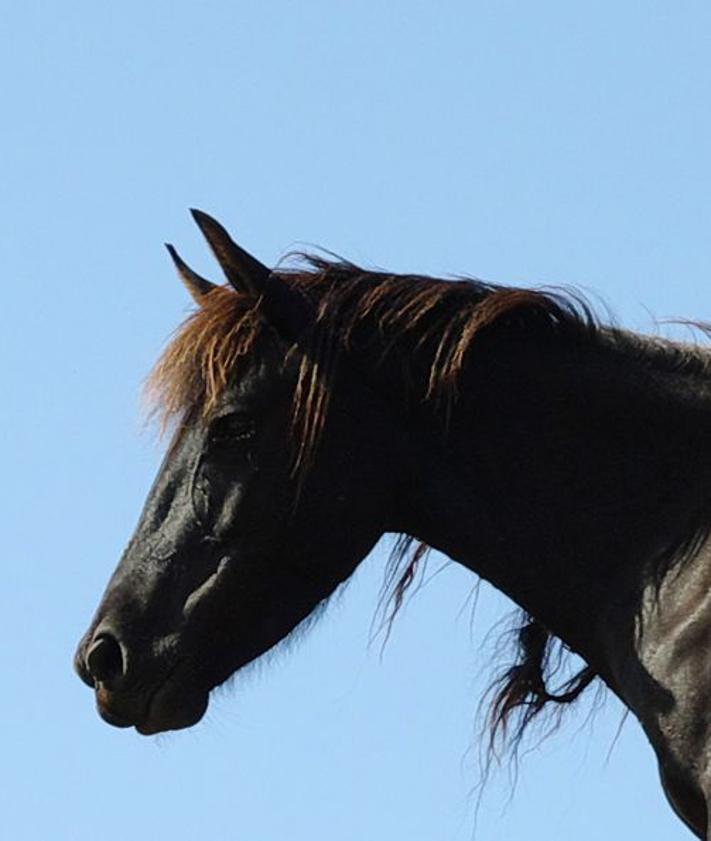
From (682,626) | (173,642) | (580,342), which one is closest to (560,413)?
(580,342)

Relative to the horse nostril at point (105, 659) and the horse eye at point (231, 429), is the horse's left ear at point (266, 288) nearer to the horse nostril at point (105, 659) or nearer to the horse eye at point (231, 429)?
the horse eye at point (231, 429)

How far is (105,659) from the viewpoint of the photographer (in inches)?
409

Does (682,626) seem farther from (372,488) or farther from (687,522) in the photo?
(372,488)

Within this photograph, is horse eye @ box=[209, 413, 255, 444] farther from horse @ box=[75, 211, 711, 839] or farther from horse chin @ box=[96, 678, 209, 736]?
horse chin @ box=[96, 678, 209, 736]

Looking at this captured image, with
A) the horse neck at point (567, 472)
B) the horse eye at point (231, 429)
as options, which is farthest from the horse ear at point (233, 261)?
the horse neck at point (567, 472)

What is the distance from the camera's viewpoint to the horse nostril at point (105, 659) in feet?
34.1

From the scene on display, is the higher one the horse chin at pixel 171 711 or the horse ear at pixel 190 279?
the horse ear at pixel 190 279

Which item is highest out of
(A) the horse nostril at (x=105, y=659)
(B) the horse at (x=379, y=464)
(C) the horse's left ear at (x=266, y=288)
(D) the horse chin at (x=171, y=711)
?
(C) the horse's left ear at (x=266, y=288)

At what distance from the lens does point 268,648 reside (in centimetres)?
1058

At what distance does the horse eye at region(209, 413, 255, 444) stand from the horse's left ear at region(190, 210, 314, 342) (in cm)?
34

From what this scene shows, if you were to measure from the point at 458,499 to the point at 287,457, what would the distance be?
0.63 m

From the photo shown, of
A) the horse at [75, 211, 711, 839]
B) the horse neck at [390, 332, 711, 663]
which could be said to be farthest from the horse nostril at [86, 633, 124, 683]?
the horse neck at [390, 332, 711, 663]

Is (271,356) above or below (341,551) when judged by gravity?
above

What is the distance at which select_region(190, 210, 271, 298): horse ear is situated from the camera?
1041cm
